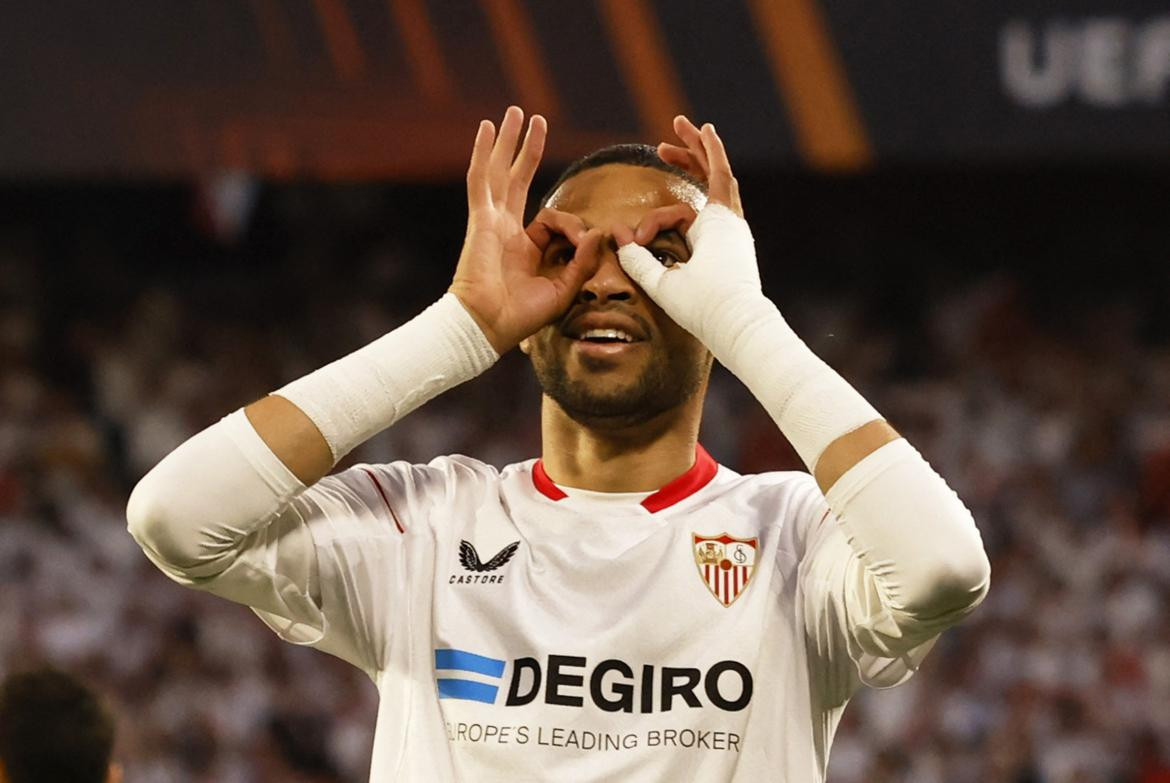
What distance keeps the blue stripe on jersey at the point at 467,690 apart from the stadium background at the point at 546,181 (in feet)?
13.1

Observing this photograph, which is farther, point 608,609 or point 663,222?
point 663,222

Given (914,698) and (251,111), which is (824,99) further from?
(914,698)

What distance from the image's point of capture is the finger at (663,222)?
2357mm

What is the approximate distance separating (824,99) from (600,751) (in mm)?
4343

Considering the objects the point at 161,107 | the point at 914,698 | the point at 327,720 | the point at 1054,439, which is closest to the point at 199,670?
the point at 327,720

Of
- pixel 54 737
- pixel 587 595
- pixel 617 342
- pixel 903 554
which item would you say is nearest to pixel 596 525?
pixel 587 595

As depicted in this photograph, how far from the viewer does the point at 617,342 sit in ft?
7.77

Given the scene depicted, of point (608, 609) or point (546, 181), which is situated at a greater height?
point (608, 609)

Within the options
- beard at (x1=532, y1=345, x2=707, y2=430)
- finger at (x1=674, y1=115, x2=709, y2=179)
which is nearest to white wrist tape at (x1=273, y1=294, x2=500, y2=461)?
beard at (x1=532, y1=345, x2=707, y2=430)

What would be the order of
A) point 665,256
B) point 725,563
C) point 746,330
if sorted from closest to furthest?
point 746,330 < point 725,563 < point 665,256

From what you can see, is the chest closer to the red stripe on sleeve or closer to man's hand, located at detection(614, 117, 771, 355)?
the red stripe on sleeve

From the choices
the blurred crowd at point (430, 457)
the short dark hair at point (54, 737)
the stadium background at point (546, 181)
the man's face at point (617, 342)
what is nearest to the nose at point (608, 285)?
the man's face at point (617, 342)

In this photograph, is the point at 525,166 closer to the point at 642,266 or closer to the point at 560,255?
the point at 560,255

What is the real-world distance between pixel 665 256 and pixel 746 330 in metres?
0.27
